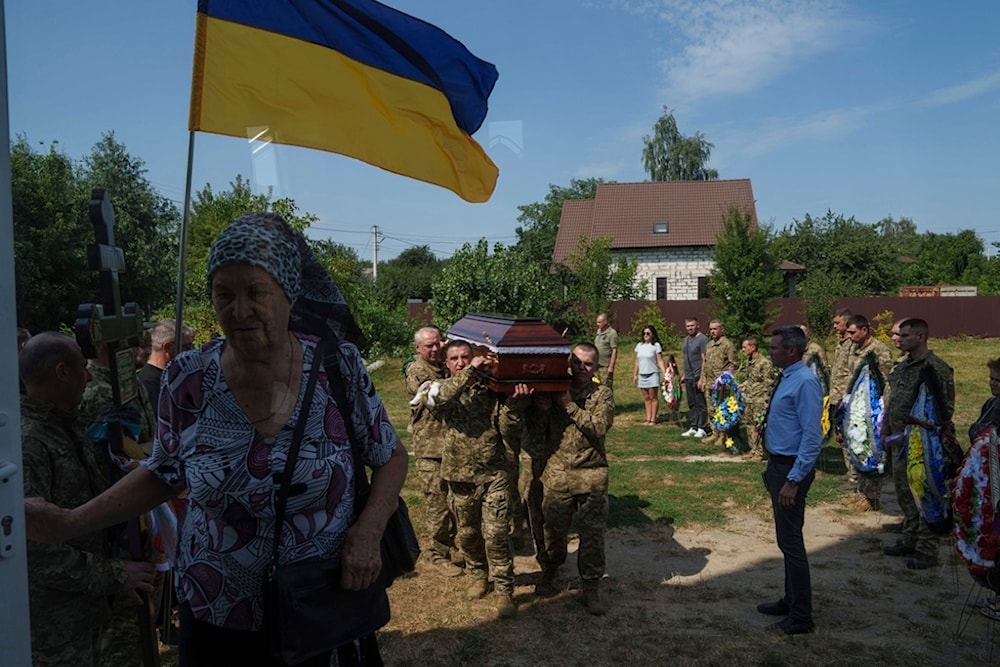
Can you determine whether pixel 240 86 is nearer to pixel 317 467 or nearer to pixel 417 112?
pixel 417 112

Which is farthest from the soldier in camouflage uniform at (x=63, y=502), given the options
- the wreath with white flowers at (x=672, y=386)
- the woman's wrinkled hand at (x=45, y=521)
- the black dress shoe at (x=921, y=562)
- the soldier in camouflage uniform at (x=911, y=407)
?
the wreath with white flowers at (x=672, y=386)

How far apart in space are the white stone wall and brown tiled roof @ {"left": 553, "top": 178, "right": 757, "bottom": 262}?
373mm

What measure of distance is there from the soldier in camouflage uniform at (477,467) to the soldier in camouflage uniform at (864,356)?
431 cm

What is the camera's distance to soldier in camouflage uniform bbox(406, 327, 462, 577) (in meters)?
6.09

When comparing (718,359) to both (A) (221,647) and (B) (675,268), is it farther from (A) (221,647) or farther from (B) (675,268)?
(B) (675,268)

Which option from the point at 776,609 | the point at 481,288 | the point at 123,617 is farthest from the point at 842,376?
the point at 123,617

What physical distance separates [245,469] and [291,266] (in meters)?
0.52

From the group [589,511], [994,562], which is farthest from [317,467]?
[994,562]

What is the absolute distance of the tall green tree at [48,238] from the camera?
69.1 inches

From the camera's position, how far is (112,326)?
2344 millimetres

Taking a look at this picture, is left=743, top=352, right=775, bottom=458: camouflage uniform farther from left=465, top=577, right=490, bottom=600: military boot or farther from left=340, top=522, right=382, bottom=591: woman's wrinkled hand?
left=340, top=522, right=382, bottom=591: woman's wrinkled hand

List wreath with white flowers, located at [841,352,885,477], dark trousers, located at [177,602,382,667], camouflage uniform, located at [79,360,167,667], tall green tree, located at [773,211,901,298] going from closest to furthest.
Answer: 1. dark trousers, located at [177,602,382,667]
2. camouflage uniform, located at [79,360,167,667]
3. wreath with white flowers, located at [841,352,885,477]
4. tall green tree, located at [773,211,901,298]

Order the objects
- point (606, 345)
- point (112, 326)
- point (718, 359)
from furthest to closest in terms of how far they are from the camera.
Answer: point (606, 345)
point (718, 359)
point (112, 326)

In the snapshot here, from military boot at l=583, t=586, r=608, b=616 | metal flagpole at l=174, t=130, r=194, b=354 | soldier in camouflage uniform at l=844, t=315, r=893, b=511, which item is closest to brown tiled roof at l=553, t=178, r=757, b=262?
soldier in camouflage uniform at l=844, t=315, r=893, b=511
